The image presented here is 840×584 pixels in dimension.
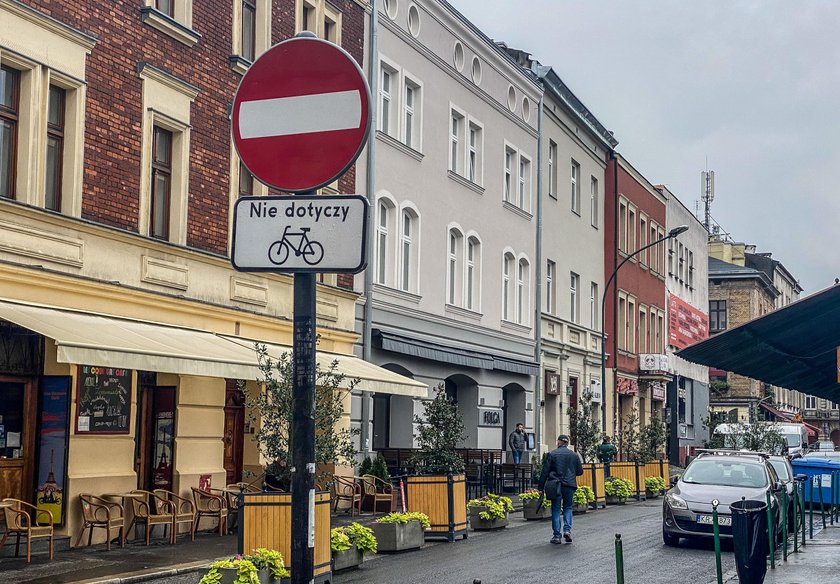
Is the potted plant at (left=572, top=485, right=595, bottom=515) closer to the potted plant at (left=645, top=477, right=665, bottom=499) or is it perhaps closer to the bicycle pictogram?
the potted plant at (left=645, top=477, right=665, bottom=499)

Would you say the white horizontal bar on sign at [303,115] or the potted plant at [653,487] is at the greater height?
the white horizontal bar on sign at [303,115]

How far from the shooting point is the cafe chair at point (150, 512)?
704 inches

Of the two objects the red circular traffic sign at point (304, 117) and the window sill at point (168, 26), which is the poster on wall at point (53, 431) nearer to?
the window sill at point (168, 26)

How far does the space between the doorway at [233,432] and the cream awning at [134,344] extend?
2.33 meters

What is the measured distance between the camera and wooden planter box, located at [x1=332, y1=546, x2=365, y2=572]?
15.5 metres

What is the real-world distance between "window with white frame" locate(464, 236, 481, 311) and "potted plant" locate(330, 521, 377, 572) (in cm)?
1757

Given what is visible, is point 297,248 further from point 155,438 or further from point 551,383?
point 551,383

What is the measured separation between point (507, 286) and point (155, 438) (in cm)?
1803

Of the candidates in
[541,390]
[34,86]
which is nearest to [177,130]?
[34,86]

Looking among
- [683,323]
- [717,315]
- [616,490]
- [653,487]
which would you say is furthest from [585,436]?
[717,315]

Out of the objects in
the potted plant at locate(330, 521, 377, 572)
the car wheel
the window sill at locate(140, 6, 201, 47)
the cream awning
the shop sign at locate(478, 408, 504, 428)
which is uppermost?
the window sill at locate(140, 6, 201, 47)

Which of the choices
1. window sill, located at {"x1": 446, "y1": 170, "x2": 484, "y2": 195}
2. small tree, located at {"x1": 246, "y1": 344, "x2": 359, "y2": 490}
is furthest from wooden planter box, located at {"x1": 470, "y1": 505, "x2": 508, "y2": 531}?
window sill, located at {"x1": 446, "y1": 170, "x2": 484, "y2": 195}

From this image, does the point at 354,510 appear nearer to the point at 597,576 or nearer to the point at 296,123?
the point at 597,576

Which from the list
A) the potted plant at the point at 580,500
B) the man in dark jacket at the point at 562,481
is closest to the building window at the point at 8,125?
the man in dark jacket at the point at 562,481
